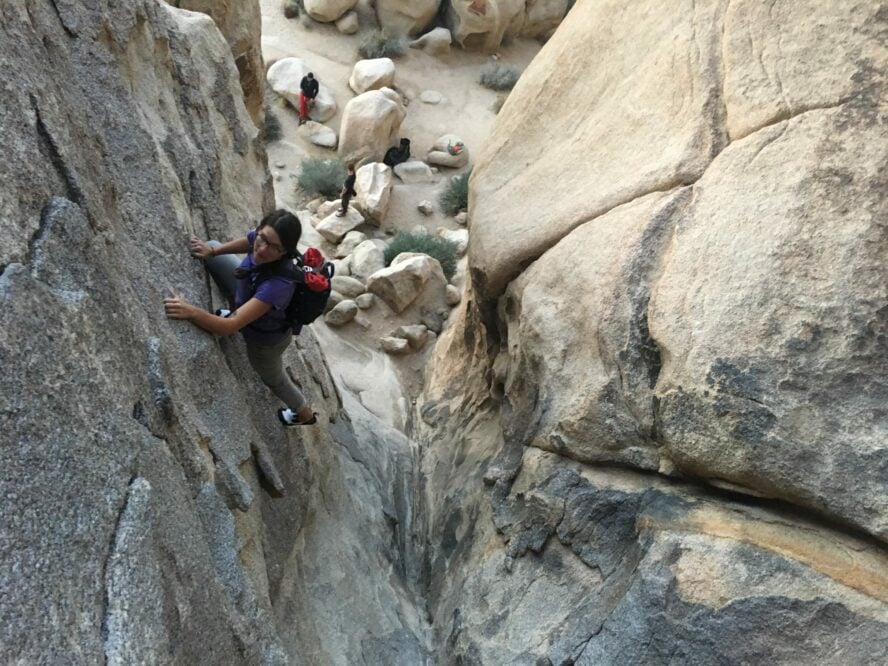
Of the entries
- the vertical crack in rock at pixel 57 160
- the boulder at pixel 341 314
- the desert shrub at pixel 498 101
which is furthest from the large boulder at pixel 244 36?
the desert shrub at pixel 498 101

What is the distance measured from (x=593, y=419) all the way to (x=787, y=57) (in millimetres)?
1882

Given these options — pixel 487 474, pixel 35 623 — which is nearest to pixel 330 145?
pixel 487 474

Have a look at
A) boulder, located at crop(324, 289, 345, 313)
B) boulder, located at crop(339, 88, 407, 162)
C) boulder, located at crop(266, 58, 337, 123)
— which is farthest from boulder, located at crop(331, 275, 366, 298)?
boulder, located at crop(266, 58, 337, 123)

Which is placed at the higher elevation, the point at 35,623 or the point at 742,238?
the point at 742,238

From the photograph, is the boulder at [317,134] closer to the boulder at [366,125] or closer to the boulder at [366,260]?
the boulder at [366,125]

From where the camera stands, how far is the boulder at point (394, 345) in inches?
352

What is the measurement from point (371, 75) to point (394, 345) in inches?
324

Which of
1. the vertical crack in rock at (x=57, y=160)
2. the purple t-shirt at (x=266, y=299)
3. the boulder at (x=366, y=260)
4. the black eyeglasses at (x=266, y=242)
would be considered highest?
the vertical crack in rock at (x=57, y=160)

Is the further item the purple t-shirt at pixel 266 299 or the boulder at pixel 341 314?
the boulder at pixel 341 314

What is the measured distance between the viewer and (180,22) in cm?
485

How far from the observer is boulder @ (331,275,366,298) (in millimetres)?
9570

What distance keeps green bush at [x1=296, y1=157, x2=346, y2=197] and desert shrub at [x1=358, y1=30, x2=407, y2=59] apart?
485cm

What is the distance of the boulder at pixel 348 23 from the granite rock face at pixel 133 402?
41.0 feet

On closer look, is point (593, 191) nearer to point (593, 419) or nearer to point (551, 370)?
point (551, 370)
